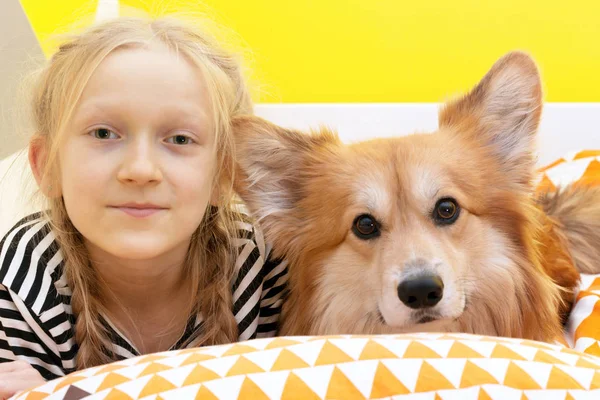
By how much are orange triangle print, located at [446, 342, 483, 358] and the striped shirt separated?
0.75 m

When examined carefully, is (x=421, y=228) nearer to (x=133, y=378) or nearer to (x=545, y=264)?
(x=545, y=264)

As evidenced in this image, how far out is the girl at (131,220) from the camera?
1.43 meters

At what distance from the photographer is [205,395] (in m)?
0.93

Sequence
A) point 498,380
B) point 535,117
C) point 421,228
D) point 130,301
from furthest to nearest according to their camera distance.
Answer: point 130,301 < point 535,117 < point 421,228 < point 498,380

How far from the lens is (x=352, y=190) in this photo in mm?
1507

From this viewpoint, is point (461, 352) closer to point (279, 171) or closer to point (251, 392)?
point (251, 392)

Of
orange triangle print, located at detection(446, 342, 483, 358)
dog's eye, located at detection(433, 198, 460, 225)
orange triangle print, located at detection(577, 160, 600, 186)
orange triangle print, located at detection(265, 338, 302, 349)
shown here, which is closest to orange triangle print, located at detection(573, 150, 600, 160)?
orange triangle print, located at detection(577, 160, 600, 186)

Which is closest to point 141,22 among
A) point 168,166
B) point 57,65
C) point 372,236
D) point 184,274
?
point 57,65

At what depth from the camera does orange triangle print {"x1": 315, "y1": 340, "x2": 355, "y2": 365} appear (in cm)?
98

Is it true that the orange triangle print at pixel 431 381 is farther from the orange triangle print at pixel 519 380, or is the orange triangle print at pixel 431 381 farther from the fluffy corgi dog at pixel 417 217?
the fluffy corgi dog at pixel 417 217

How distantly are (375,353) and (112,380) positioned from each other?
1.34 ft

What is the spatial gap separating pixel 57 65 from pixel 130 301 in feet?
2.08

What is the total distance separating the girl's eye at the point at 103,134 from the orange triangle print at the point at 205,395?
710 mm

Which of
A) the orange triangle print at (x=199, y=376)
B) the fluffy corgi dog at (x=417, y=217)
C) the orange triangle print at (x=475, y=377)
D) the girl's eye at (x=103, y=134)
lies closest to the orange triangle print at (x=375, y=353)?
the orange triangle print at (x=475, y=377)
